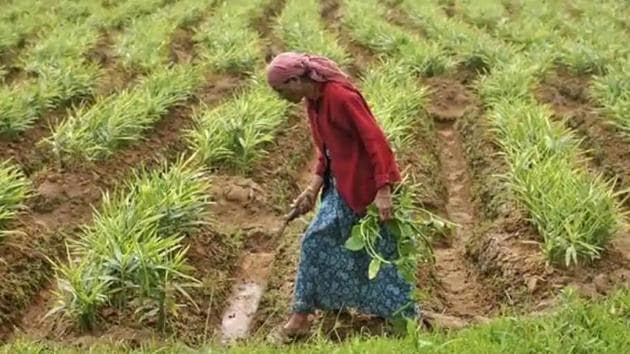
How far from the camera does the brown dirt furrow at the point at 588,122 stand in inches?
279

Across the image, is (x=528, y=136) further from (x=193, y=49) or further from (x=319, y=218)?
(x=193, y=49)

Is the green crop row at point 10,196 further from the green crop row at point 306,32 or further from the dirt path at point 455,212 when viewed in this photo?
the green crop row at point 306,32

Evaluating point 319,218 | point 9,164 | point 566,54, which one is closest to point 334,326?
point 319,218

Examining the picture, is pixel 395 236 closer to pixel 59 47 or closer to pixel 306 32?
pixel 59 47

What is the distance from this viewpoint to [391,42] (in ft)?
36.2

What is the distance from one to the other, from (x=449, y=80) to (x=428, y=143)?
6.71 ft

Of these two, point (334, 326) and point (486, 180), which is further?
point (486, 180)

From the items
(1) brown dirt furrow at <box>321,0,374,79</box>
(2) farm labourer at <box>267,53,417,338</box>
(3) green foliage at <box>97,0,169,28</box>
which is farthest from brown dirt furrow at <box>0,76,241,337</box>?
(3) green foliage at <box>97,0,169,28</box>

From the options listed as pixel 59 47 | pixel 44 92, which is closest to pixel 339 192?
pixel 44 92

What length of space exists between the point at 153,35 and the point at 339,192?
7297 millimetres

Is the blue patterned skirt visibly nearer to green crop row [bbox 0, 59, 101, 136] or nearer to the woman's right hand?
the woman's right hand

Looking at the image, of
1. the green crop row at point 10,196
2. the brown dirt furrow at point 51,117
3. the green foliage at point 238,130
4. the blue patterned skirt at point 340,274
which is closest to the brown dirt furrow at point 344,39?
the brown dirt furrow at point 51,117

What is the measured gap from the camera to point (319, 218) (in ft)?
15.1

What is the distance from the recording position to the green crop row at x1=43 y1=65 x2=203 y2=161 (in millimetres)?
6746
